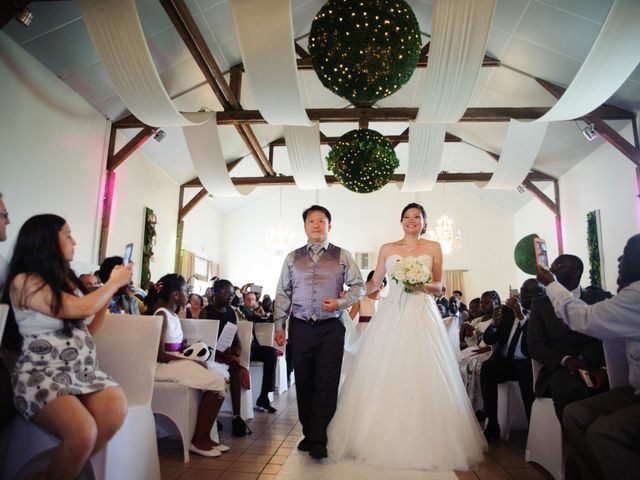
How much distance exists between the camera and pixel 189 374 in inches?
116

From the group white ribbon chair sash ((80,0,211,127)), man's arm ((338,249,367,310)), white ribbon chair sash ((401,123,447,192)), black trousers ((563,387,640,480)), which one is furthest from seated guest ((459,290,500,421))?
white ribbon chair sash ((80,0,211,127))

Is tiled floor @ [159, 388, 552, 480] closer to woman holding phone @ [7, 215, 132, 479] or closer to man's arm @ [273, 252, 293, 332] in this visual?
man's arm @ [273, 252, 293, 332]

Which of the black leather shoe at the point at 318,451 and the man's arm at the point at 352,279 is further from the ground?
the man's arm at the point at 352,279

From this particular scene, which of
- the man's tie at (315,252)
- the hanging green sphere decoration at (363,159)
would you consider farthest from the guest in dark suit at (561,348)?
the hanging green sphere decoration at (363,159)

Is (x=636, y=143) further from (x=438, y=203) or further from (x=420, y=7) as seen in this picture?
(x=438, y=203)

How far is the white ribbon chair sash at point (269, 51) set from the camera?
4887 millimetres

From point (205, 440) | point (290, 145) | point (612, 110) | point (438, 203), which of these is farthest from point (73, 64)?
point (438, 203)

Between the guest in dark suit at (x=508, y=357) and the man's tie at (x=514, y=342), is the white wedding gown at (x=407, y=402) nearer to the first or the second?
the guest in dark suit at (x=508, y=357)

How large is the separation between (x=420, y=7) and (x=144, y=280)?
7059mm

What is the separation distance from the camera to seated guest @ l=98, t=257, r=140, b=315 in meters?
3.48

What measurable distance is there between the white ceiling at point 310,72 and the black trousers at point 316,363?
16.3 feet

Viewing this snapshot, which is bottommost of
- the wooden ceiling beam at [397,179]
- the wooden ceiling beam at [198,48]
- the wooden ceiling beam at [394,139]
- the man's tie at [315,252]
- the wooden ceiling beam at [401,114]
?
the man's tie at [315,252]

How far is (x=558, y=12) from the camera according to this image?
19.5 feet

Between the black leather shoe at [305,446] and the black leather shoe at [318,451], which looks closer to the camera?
the black leather shoe at [318,451]
